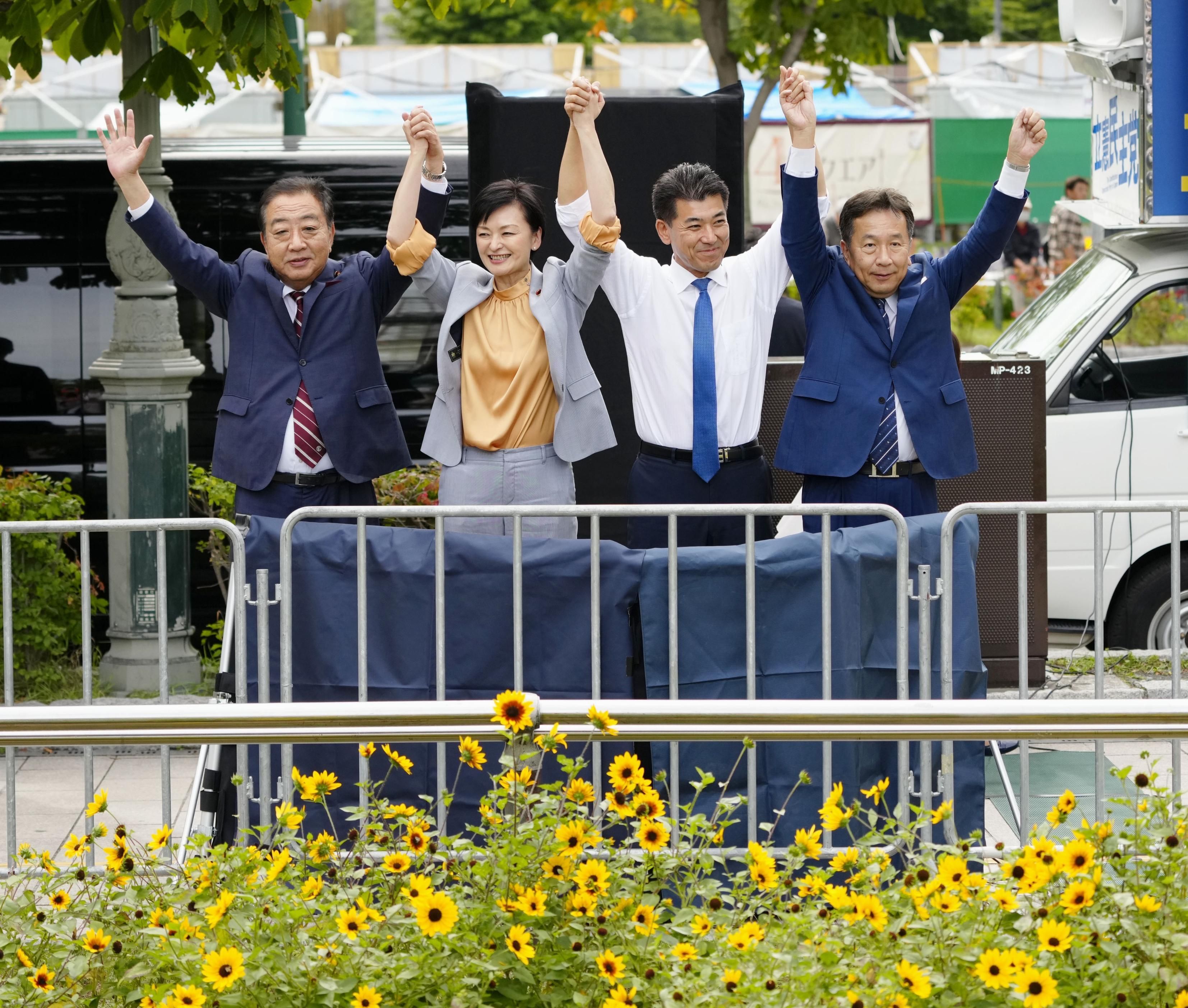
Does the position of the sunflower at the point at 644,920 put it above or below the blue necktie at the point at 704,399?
below

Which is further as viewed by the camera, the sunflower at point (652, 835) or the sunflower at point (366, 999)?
the sunflower at point (652, 835)

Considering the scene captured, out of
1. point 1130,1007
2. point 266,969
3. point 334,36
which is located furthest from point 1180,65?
point 334,36

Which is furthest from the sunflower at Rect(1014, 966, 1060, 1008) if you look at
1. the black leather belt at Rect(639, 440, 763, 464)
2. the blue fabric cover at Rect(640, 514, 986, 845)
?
the black leather belt at Rect(639, 440, 763, 464)

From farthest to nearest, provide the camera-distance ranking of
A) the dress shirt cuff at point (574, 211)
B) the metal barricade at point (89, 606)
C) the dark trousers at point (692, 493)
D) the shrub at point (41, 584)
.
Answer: the shrub at point (41, 584) → the dress shirt cuff at point (574, 211) → the dark trousers at point (692, 493) → the metal barricade at point (89, 606)

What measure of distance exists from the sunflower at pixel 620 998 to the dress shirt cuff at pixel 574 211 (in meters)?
3.04

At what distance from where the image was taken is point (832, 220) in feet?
53.6

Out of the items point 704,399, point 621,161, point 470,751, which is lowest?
point 470,751

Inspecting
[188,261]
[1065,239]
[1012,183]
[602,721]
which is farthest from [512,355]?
[1065,239]

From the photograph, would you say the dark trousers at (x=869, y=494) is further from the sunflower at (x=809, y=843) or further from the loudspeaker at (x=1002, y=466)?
the sunflower at (x=809, y=843)

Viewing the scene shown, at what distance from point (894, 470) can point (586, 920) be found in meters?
2.59

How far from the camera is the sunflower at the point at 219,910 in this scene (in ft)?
10.5

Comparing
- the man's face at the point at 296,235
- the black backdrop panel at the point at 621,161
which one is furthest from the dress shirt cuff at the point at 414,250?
the black backdrop panel at the point at 621,161

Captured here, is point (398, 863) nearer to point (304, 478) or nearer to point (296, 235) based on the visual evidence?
point (304, 478)

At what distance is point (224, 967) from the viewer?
10.0 ft
